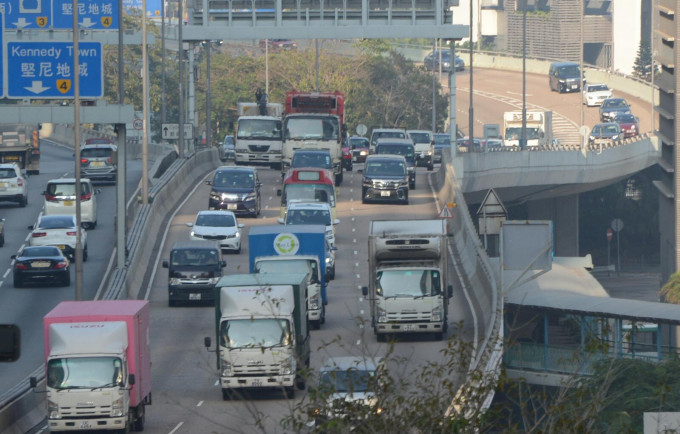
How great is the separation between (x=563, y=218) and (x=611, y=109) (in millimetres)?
9130

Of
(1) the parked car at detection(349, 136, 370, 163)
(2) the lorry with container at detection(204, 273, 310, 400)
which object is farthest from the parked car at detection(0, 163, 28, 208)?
(2) the lorry with container at detection(204, 273, 310, 400)

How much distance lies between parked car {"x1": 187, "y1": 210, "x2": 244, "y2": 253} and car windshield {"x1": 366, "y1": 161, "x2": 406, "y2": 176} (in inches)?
440

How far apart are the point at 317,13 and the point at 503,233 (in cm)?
4021

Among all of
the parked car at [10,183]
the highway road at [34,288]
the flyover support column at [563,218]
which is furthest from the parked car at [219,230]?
the flyover support column at [563,218]

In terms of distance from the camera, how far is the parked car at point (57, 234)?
4884 cm

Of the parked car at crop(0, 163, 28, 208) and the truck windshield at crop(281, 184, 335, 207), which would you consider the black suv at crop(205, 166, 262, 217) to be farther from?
the parked car at crop(0, 163, 28, 208)

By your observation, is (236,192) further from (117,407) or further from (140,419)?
(117,407)

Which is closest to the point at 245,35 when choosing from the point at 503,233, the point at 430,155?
the point at 430,155

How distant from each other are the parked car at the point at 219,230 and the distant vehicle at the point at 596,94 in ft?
223

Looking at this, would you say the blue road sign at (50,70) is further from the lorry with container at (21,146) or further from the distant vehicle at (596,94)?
the distant vehicle at (596,94)

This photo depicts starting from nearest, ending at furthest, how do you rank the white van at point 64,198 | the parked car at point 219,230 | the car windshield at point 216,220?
the parked car at point 219,230, the car windshield at point 216,220, the white van at point 64,198

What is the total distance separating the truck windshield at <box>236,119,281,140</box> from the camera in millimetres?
67375

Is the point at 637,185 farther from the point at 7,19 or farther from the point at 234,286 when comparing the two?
the point at 234,286

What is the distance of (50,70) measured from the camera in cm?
3769
